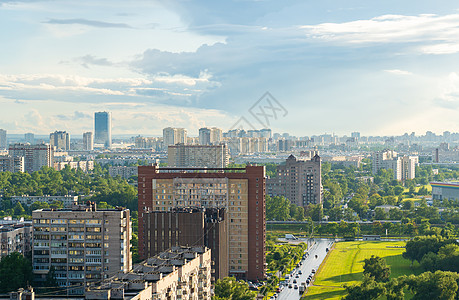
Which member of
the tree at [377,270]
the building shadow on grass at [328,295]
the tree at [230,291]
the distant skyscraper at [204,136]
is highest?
the distant skyscraper at [204,136]

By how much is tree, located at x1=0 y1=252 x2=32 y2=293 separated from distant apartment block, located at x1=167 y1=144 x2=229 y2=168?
91721mm

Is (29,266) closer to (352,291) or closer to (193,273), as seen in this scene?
(193,273)

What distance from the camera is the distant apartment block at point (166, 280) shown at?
2169cm

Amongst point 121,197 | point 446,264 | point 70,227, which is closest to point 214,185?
point 70,227

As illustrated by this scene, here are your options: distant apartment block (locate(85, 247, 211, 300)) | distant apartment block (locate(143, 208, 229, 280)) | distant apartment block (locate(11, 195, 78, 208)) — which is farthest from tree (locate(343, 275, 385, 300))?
distant apartment block (locate(11, 195, 78, 208))

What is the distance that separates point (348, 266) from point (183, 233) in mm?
17244

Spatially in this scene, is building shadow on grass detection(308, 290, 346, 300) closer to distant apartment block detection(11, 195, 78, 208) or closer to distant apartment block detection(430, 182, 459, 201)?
distant apartment block detection(11, 195, 78, 208)

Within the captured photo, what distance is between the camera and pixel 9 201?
82500mm

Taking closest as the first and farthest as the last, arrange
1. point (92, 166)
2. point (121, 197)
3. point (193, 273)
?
1. point (193, 273)
2. point (121, 197)
3. point (92, 166)

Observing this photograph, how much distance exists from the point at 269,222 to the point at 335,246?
1258cm

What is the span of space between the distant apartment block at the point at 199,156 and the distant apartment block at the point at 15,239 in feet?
277

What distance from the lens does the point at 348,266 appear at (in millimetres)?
52062

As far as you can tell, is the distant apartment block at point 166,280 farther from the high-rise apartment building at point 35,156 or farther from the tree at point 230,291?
the high-rise apartment building at point 35,156

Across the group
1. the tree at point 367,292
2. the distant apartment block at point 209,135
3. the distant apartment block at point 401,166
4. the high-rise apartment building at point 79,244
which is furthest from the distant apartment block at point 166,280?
the distant apartment block at point 209,135
